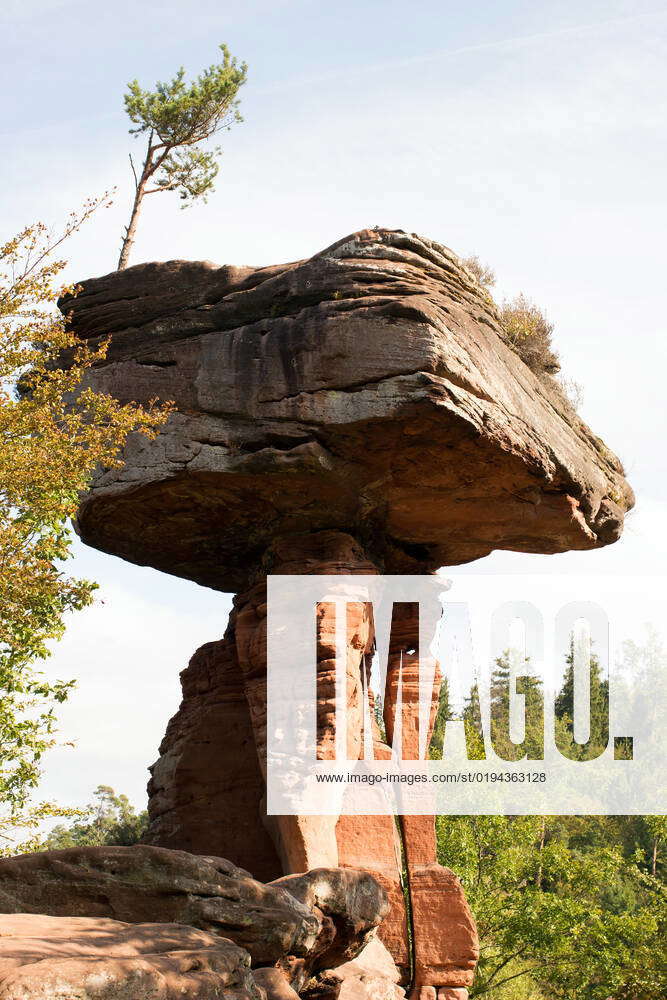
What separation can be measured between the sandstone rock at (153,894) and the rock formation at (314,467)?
272cm

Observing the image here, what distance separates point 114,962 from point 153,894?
2.30 m

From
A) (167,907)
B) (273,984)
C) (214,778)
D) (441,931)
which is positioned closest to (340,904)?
(273,984)

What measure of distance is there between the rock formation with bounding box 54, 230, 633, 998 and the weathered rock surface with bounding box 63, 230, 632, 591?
23mm

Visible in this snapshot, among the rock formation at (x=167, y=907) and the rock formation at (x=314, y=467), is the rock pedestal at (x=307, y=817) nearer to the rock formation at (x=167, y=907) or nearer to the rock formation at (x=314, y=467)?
the rock formation at (x=314, y=467)

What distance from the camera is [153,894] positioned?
24.9 feet

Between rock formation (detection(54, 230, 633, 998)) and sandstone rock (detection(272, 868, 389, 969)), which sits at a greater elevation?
rock formation (detection(54, 230, 633, 998))

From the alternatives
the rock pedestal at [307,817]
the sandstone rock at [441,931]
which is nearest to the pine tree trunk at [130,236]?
the rock pedestal at [307,817]

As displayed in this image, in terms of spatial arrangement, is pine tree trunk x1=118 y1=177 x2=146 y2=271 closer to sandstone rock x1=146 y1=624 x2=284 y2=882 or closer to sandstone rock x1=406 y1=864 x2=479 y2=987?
sandstone rock x1=146 y1=624 x2=284 y2=882

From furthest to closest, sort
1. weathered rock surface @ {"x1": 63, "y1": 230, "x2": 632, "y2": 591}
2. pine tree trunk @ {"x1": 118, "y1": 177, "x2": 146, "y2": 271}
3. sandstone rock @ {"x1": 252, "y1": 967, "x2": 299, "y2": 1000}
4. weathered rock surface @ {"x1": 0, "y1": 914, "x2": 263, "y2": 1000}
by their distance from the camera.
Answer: pine tree trunk @ {"x1": 118, "y1": 177, "x2": 146, "y2": 271}, weathered rock surface @ {"x1": 63, "y1": 230, "x2": 632, "y2": 591}, sandstone rock @ {"x1": 252, "y1": 967, "x2": 299, "y2": 1000}, weathered rock surface @ {"x1": 0, "y1": 914, "x2": 263, "y2": 1000}

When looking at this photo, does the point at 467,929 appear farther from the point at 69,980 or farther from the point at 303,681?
the point at 69,980

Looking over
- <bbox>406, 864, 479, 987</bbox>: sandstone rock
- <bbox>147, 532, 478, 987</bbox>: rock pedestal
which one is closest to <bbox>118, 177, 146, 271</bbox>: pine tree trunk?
<bbox>147, 532, 478, 987</bbox>: rock pedestal

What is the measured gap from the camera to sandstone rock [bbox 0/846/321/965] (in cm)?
739

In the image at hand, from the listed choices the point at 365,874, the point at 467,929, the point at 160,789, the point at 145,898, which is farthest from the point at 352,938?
the point at 160,789

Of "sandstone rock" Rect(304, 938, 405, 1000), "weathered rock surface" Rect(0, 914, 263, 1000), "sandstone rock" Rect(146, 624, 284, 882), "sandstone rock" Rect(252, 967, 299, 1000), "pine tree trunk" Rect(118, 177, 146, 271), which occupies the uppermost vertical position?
"pine tree trunk" Rect(118, 177, 146, 271)
